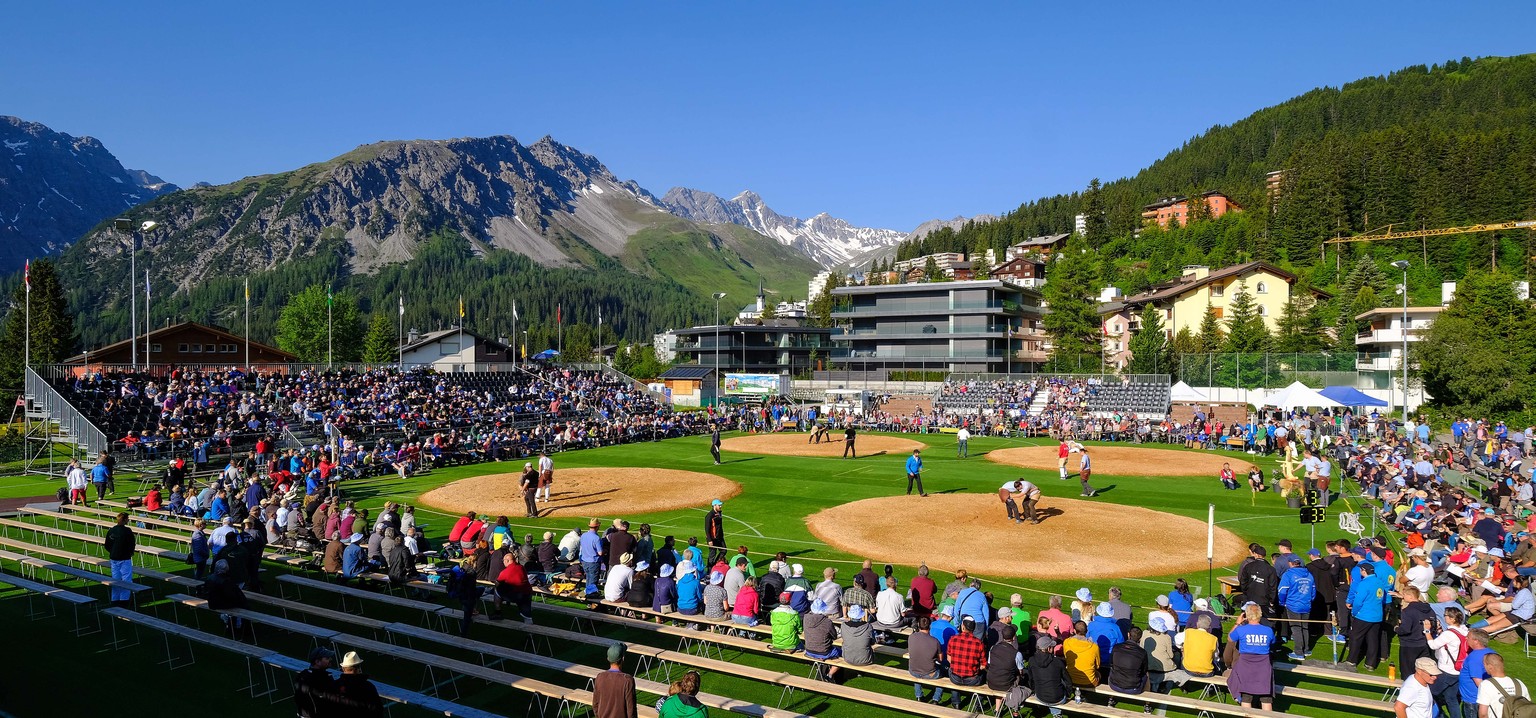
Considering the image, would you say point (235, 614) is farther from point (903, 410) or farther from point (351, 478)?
point (903, 410)

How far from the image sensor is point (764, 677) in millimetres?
10977

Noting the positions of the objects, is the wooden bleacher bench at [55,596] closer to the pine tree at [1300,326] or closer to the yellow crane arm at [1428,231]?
the pine tree at [1300,326]

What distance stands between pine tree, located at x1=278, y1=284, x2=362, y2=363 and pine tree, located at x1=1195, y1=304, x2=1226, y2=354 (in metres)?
99.5

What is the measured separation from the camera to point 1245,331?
7681 centimetres

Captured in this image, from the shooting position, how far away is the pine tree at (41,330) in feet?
232

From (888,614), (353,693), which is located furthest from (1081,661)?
(353,693)

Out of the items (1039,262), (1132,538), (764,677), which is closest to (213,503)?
(764,677)

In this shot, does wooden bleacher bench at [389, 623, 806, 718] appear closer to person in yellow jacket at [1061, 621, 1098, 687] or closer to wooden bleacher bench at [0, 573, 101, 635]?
person in yellow jacket at [1061, 621, 1098, 687]

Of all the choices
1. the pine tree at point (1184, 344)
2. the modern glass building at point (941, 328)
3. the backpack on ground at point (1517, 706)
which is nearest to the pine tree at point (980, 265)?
the modern glass building at point (941, 328)

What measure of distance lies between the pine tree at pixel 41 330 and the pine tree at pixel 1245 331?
335 ft

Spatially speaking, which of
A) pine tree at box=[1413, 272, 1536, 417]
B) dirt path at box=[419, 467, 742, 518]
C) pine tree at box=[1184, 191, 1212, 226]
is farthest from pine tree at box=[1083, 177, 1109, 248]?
dirt path at box=[419, 467, 742, 518]

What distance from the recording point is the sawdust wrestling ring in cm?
4378

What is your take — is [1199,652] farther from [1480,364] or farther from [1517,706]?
[1480,364]

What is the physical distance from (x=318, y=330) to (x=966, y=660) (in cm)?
11824
